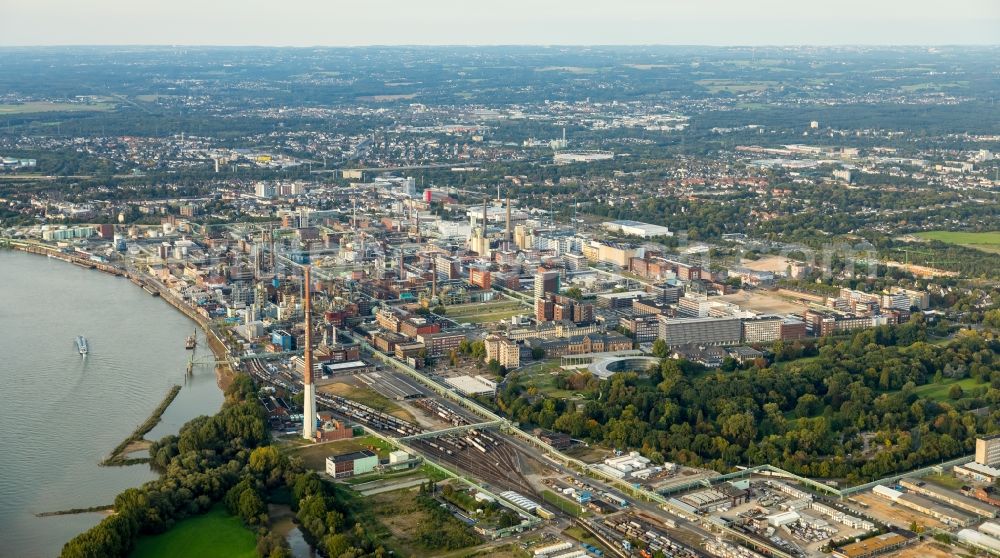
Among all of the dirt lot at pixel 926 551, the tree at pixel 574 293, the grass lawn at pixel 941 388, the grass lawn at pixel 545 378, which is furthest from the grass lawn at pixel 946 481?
the tree at pixel 574 293

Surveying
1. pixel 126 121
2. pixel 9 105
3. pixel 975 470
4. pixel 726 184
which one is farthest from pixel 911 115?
pixel 975 470

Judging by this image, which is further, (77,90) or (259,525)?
(77,90)

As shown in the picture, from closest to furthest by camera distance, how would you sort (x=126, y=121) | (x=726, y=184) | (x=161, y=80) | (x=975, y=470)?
(x=975, y=470), (x=726, y=184), (x=126, y=121), (x=161, y=80)

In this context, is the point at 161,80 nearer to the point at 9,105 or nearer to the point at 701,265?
the point at 9,105

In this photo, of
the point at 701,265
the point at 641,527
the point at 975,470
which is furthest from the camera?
the point at 701,265

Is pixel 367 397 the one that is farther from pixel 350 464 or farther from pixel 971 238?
pixel 971 238

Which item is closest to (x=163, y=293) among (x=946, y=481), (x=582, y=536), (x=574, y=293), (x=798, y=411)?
(x=574, y=293)

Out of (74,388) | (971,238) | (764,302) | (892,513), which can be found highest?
(892,513)

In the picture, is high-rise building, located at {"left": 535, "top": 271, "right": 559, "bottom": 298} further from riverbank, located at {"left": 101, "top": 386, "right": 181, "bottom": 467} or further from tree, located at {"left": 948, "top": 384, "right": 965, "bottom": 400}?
riverbank, located at {"left": 101, "top": 386, "right": 181, "bottom": 467}
